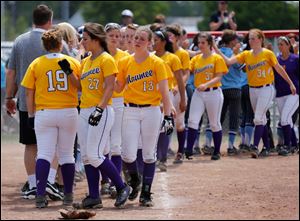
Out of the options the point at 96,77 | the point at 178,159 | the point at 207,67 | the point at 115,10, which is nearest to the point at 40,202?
the point at 96,77

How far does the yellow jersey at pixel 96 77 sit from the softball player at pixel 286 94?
6.55 meters

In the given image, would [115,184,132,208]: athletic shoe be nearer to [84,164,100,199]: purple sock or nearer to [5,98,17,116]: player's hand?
[84,164,100,199]: purple sock

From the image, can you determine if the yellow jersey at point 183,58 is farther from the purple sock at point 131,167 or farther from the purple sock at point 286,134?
the purple sock at point 131,167

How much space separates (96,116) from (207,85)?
5.25 m

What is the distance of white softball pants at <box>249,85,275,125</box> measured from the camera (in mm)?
16250

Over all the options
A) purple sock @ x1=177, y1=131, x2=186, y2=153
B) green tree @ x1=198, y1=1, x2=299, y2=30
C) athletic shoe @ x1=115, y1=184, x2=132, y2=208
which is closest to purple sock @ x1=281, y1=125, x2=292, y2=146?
purple sock @ x1=177, y1=131, x2=186, y2=153

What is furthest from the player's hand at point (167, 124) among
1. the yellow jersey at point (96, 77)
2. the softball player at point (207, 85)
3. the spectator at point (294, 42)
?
the spectator at point (294, 42)

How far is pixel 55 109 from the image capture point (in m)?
11.1

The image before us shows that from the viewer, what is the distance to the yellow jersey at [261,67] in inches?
639

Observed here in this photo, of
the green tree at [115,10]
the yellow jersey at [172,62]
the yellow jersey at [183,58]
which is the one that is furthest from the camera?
the green tree at [115,10]

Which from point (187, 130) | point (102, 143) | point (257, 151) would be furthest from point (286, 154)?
point (102, 143)

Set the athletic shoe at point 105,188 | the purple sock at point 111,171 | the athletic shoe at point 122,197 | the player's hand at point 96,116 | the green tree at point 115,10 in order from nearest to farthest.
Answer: the player's hand at point 96,116
the purple sock at point 111,171
the athletic shoe at point 122,197
the athletic shoe at point 105,188
the green tree at point 115,10

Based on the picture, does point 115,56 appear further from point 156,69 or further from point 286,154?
point 286,154

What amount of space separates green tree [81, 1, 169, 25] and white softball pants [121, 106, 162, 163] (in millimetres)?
47169
